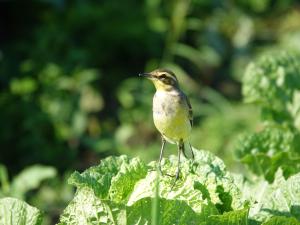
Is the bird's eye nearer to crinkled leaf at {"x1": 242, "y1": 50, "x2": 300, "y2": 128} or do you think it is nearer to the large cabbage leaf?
the large cabbage leaf

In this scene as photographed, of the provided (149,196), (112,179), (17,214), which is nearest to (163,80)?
(112,179)

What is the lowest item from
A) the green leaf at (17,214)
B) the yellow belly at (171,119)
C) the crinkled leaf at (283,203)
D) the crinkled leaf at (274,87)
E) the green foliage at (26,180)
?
the green leaf at (17,214)

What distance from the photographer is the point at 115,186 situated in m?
3.53

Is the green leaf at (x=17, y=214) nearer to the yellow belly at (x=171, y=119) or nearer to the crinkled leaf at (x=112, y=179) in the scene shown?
the crinkled leaf at (x=112, y=179)

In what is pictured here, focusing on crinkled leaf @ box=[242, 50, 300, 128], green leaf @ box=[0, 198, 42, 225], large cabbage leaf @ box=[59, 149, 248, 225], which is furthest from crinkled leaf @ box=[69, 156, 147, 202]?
crinkled leaf @ box=[242, 50, 300, 128]

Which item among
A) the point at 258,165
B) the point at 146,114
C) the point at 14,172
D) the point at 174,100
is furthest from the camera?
the point at 146,114

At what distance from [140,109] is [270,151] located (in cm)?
321

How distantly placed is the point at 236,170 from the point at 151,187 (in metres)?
3.08

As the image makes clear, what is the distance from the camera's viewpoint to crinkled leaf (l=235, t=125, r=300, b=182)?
4.60 meters

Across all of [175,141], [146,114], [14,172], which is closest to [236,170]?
[146,114]

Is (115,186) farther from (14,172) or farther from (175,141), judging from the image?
(14,172)

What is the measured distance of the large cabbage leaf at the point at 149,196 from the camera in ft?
10.9

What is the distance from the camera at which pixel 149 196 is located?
11.0ft

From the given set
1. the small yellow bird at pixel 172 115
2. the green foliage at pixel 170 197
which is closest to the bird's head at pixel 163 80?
the small yellow bird at pixel 172 115
